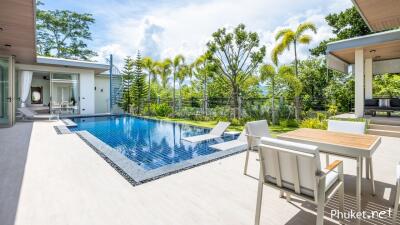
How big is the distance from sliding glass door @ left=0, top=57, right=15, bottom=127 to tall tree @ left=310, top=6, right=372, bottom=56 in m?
19.7

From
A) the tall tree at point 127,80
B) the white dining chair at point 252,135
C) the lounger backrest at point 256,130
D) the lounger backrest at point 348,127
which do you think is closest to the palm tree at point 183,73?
the tall tree at point 127,80

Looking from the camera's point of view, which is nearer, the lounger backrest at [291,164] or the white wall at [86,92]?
the lounger backrest at [291,164]

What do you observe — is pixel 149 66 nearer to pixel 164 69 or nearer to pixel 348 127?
pixel 164 69

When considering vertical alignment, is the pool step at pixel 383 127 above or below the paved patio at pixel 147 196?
above

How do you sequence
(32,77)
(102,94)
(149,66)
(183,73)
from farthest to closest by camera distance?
(102,94) → (149,66) → (32,77) → (183,73)

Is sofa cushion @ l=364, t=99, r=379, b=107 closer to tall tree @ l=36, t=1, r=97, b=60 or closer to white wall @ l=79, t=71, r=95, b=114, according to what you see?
white wall @ l=79, t=71, r=95, b=114

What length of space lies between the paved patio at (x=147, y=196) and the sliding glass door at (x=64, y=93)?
1215 centimetres

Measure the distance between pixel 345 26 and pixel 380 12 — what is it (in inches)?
557

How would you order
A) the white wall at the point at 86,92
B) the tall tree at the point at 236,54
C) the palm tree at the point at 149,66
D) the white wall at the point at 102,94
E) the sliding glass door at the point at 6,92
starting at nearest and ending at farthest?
1. the sliding glass door at the point at 6,92
2. the tall tree at the point at 236,54
3. the white wall at the point at 86,92
4. the palm tree at the point at 149,66
5. the white wall at the point at 102,94

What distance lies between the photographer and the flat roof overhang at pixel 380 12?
4906mm

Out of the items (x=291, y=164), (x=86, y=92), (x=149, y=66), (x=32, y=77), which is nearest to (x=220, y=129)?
(x=291, y=164)

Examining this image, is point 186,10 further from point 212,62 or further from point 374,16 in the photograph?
point 374,16

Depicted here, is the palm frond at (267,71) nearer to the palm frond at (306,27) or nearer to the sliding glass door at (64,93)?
the palm frond at (306,27)

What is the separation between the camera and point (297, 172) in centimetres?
210
